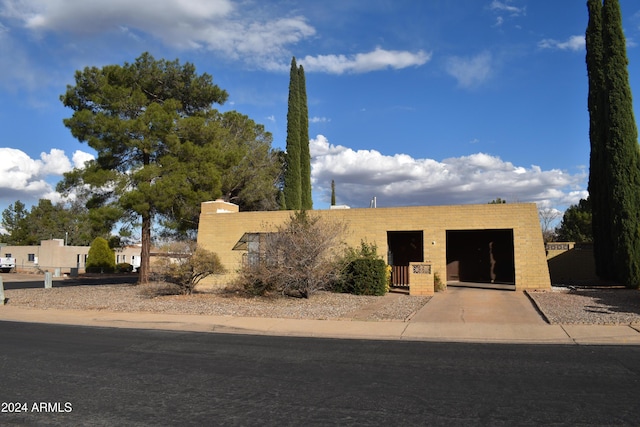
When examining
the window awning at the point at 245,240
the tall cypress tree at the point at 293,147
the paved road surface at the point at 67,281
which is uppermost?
the tall cypress tree at the point at 293,147

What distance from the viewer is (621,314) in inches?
528

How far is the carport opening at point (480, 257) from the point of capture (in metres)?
27.8

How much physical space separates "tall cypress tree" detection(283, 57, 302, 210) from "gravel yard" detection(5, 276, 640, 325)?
15.2 m

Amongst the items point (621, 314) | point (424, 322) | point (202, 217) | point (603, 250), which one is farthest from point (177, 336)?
point (603, 250)

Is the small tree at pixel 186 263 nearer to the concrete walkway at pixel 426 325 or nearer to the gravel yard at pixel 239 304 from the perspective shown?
the gravel yard at pixel 239 304

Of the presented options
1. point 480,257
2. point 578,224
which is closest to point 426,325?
point 480,257

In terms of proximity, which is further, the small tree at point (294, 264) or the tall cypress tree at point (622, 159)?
the tall cypress tree at point (622, 159)

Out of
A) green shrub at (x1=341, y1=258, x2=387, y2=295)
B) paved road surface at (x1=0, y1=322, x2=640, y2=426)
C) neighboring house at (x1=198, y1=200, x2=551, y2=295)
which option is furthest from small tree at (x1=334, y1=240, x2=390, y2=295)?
paved road surface at (x1=0, y1=322, x2=640, y2=426)

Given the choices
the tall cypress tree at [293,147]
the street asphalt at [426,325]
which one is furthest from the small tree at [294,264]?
the tall cypress tree at [293,147]

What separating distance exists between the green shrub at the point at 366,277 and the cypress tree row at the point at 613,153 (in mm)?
10145

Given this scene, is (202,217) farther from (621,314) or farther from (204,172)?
(621,314)

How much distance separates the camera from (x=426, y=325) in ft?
41.9

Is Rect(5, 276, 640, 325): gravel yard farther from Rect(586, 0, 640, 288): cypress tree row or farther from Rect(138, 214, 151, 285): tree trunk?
Rect(138, 214, 151, 285): tree trunk

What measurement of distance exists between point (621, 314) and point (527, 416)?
31.1 feet
